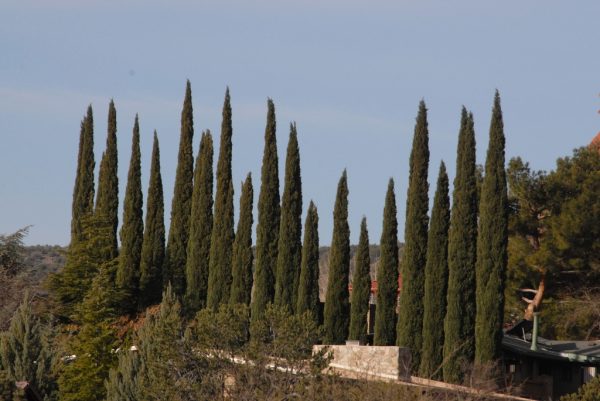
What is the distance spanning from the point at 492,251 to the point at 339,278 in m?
6.98

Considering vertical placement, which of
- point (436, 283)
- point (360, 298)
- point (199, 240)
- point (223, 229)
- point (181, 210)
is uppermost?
point (181, 210)

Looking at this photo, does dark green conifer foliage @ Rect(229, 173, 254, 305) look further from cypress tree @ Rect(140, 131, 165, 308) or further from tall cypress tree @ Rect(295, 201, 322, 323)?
cypress tree @ Rect(140, 131, 165, 308)

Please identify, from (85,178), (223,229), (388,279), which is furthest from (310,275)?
(85,178)

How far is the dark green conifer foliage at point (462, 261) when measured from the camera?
41188 mm

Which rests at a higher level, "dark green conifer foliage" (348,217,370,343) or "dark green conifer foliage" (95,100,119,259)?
"dark green conifer foliage" (95,100,119,259)

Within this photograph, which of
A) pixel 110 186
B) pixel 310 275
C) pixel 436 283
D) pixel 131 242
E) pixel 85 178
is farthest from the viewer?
pixel 85 178

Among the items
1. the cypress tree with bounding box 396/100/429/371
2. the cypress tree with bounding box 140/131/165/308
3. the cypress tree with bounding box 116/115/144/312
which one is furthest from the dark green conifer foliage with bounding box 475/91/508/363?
the cypress tree with bounding box 116/115/144/312

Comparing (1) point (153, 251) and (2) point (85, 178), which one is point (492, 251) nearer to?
(1) point (153, 251)

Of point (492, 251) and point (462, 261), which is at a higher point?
point (492, 251)

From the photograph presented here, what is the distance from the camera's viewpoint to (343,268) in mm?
47094

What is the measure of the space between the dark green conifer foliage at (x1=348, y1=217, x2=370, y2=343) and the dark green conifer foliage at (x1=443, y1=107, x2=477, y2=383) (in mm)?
4676

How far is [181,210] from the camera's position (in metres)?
54.8

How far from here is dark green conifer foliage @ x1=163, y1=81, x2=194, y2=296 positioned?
5378 centimetres

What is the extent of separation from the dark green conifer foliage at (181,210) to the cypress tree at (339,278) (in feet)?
28.8
